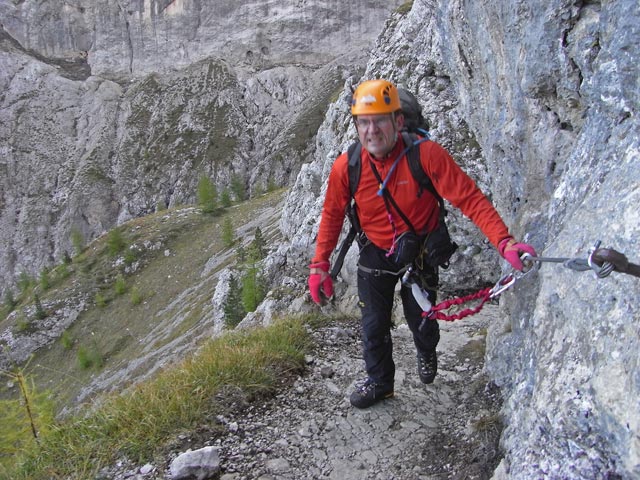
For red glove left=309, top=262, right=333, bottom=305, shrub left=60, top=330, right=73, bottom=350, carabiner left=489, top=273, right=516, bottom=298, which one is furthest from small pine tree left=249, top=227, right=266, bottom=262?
carabiner left=489, top=273, right=516, bottom=298

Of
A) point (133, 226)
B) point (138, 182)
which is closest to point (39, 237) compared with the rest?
point (138, 182)

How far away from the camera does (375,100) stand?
4.71 meters

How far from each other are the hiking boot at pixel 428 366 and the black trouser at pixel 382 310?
4.2 inches

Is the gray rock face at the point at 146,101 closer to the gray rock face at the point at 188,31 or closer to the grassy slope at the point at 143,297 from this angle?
the gray rock face at the point at 188,31

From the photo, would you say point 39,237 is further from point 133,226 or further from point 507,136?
point 507,136

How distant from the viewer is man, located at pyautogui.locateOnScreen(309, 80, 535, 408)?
184 inches

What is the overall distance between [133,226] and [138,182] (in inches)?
1655

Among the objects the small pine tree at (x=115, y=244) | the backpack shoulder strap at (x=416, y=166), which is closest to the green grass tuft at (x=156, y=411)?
the backpack shoulder strap at (x=416, y=166)

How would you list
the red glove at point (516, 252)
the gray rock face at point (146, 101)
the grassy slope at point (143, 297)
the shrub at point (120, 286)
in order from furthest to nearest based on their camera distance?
1. the gray rock face at point (146, 101)
2. the shrub at point (120, 286)
3. the grassy slope at point (143, 297)
4. the red glove at point (516, 252)

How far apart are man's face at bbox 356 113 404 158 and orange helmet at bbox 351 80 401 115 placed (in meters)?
0.06

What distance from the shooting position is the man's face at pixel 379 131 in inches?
188

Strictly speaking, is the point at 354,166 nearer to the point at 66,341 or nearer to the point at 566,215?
the point at 566,215

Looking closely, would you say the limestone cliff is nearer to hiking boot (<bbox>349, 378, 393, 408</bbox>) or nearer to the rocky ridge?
the rocky ridge

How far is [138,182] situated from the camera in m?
108
